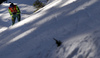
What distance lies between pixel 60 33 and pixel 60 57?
2.15 ft

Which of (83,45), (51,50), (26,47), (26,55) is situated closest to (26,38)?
(26,47)

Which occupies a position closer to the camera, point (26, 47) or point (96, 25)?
point (96, 25)

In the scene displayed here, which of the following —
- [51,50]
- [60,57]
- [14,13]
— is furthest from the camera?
[14,13]

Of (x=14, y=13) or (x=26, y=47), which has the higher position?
(x=14, y=13)

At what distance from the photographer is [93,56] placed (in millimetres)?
1941

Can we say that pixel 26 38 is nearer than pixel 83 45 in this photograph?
No

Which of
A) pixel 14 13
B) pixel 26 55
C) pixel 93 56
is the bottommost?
pixel 93 56

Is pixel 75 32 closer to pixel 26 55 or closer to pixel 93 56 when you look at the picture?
pixel 93 56

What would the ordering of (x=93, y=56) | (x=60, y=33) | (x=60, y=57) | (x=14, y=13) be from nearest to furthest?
(x=93, y=56)
(x=60, y=57)
(x=60, y=33)
(x=14, y=13)

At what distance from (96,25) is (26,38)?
5.06 ft

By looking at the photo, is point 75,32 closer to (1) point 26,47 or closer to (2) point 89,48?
(2) point 89,48

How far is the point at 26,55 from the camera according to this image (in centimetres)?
265

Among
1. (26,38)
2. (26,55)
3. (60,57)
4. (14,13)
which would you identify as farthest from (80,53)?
(14,13)

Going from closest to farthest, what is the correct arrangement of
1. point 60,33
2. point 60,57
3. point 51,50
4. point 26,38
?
1. point 60,57
2. point 51,50
3. point 60,33
4. point 26,38
